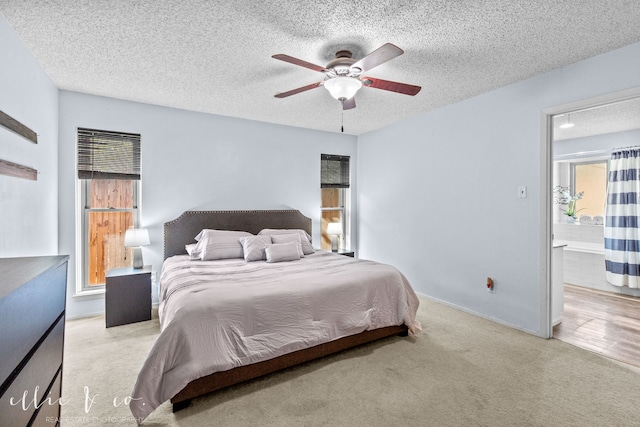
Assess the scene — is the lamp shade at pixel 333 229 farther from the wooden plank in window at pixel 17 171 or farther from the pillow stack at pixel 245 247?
the wooden plank in window at pixel 17 171

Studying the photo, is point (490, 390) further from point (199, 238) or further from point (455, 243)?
point (199, 238)

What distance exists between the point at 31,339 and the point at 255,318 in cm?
130

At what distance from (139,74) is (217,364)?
109 inches

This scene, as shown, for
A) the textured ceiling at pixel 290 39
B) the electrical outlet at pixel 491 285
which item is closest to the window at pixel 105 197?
the textured ceiling at pixel 290 39

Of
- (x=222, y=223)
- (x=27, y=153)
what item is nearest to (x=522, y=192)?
(x=222, y=223)

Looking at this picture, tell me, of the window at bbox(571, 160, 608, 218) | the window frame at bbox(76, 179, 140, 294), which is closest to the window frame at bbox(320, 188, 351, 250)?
the window frame at bbox(76, 179, 140, 294)

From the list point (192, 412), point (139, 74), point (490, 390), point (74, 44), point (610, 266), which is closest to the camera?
point (192, 412)

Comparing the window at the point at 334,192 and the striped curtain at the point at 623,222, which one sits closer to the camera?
the striped curtain at the point at 623,222

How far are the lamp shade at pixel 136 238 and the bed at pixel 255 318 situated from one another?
39cm

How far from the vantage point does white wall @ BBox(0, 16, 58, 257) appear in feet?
6.79

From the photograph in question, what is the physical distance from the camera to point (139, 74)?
2.97 m

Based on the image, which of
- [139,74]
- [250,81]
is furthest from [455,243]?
[139,74]

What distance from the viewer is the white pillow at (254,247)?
3.63m

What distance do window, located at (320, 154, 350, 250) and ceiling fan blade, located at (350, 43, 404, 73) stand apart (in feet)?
10.0
